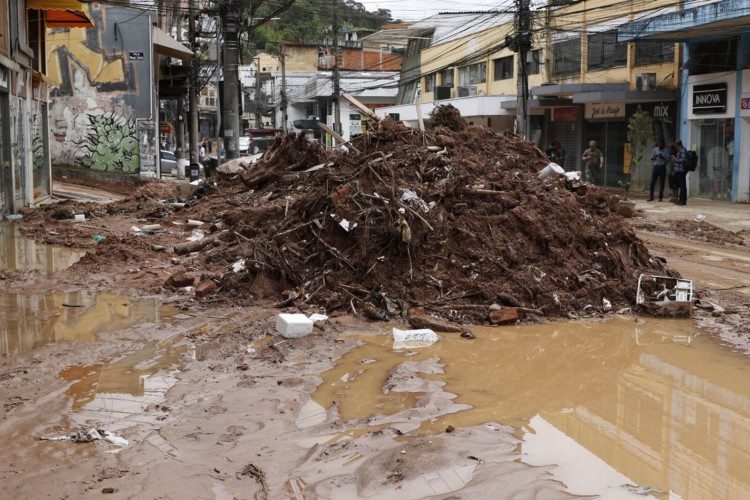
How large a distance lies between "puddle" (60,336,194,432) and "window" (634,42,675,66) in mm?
24027

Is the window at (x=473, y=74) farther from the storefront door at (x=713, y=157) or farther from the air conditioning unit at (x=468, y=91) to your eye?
the storefront door at (x=713, y=157)

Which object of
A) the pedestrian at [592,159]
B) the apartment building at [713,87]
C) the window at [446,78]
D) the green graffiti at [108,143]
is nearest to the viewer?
the apartment building at [713,87]

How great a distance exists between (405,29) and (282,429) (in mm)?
49368

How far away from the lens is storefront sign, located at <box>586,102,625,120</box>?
3016cm

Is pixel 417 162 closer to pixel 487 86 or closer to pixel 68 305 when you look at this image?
pixel 68 305

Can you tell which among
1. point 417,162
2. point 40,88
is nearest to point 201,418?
point 417,162

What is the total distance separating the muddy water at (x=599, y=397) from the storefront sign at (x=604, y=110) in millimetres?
22923

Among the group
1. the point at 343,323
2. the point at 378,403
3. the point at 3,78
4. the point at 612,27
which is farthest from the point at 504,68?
the point at 378,403

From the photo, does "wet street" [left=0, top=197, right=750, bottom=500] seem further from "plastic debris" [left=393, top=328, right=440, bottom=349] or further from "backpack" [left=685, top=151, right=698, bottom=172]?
"backpack" [left=685, top=151, right=698, bottom=172]

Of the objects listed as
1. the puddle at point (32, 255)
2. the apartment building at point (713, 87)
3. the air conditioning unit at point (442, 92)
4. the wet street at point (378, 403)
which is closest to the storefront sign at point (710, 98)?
the apartment building at point (713, 87)

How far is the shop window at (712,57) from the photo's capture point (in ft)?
77.1

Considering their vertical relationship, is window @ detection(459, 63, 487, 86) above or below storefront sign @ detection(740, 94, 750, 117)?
above

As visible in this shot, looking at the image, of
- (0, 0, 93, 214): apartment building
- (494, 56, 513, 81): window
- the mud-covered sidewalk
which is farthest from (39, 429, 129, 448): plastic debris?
(494, 56, 513, 81): window

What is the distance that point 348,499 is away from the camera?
452 cm
